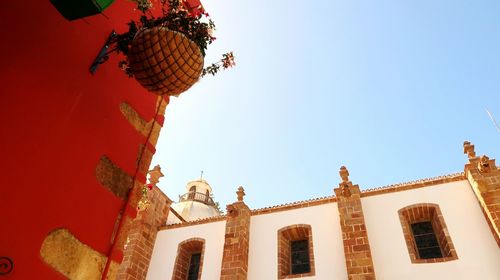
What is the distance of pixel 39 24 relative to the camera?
6.89 ft

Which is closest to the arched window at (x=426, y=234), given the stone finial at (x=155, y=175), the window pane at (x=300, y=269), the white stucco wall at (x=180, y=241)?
the window pane at (x=300, y=269)

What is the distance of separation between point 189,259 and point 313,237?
202 inches

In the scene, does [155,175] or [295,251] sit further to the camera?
[155,175]

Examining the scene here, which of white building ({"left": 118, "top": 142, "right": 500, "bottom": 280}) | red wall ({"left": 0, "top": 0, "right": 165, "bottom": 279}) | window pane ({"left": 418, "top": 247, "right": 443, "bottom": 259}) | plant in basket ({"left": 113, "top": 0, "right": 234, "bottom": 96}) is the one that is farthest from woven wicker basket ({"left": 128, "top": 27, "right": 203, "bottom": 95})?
window pane ({"left": 418, "top": 247, "right": 443, "bottom": 259})

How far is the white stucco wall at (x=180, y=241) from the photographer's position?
12.0 meters

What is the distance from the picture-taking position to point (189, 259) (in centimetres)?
1335

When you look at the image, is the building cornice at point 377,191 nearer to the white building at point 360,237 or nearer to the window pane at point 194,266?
the white building at point 360,237

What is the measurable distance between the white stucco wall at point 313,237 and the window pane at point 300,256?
29.6 inches

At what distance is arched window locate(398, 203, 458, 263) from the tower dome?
42.9 ft

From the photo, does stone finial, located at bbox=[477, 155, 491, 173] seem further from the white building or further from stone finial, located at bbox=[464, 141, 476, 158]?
stone finial, located at bbox=[464, 141, 476, 158]

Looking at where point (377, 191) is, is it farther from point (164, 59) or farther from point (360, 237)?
point (164, 59)

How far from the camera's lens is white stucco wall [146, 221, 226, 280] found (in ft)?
39.2

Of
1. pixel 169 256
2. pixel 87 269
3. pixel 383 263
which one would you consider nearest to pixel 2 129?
pixel 87 269

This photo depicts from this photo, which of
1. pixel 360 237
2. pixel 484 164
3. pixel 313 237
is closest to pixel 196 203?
pixel 313 237
